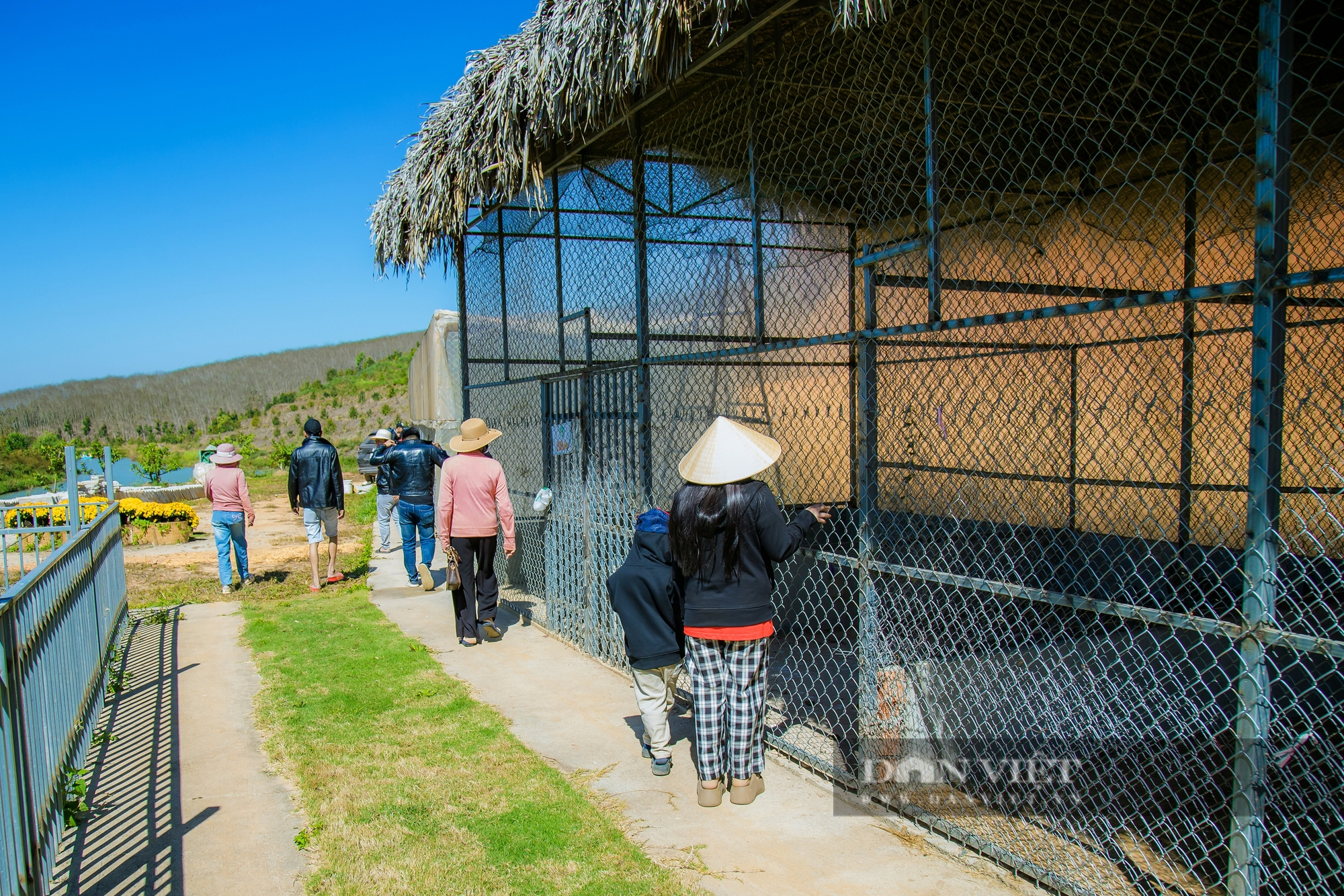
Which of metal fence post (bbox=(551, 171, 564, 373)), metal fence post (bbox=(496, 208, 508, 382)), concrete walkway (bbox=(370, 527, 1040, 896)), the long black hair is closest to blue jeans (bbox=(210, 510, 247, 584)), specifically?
metal fence post (bbox=(496, 208, 508, 382))

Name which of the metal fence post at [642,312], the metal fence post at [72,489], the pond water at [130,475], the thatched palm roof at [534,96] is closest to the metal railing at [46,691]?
the metal fence post at [72,489]

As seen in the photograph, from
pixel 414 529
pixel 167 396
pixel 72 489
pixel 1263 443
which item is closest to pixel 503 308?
pixel 414 529

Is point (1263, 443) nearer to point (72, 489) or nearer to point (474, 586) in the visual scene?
point (474, 586)

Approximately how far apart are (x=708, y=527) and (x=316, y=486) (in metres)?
6.69

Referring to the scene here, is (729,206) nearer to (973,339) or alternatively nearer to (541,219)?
(541,219)

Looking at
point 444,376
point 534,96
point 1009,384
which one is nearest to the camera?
point 534,96

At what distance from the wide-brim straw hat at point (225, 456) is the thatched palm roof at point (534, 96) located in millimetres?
2561

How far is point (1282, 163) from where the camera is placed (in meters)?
2.41

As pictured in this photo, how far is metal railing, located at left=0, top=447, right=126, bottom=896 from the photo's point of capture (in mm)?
2879

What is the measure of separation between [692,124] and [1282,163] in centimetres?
430

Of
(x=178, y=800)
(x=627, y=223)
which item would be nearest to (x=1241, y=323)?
(x=627, y=223)

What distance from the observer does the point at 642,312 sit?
564cm

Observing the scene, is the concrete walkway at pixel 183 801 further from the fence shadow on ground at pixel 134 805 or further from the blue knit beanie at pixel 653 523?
the blue knit beanie at pixel 653 523

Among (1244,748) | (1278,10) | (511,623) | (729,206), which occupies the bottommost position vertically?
(511,623)
